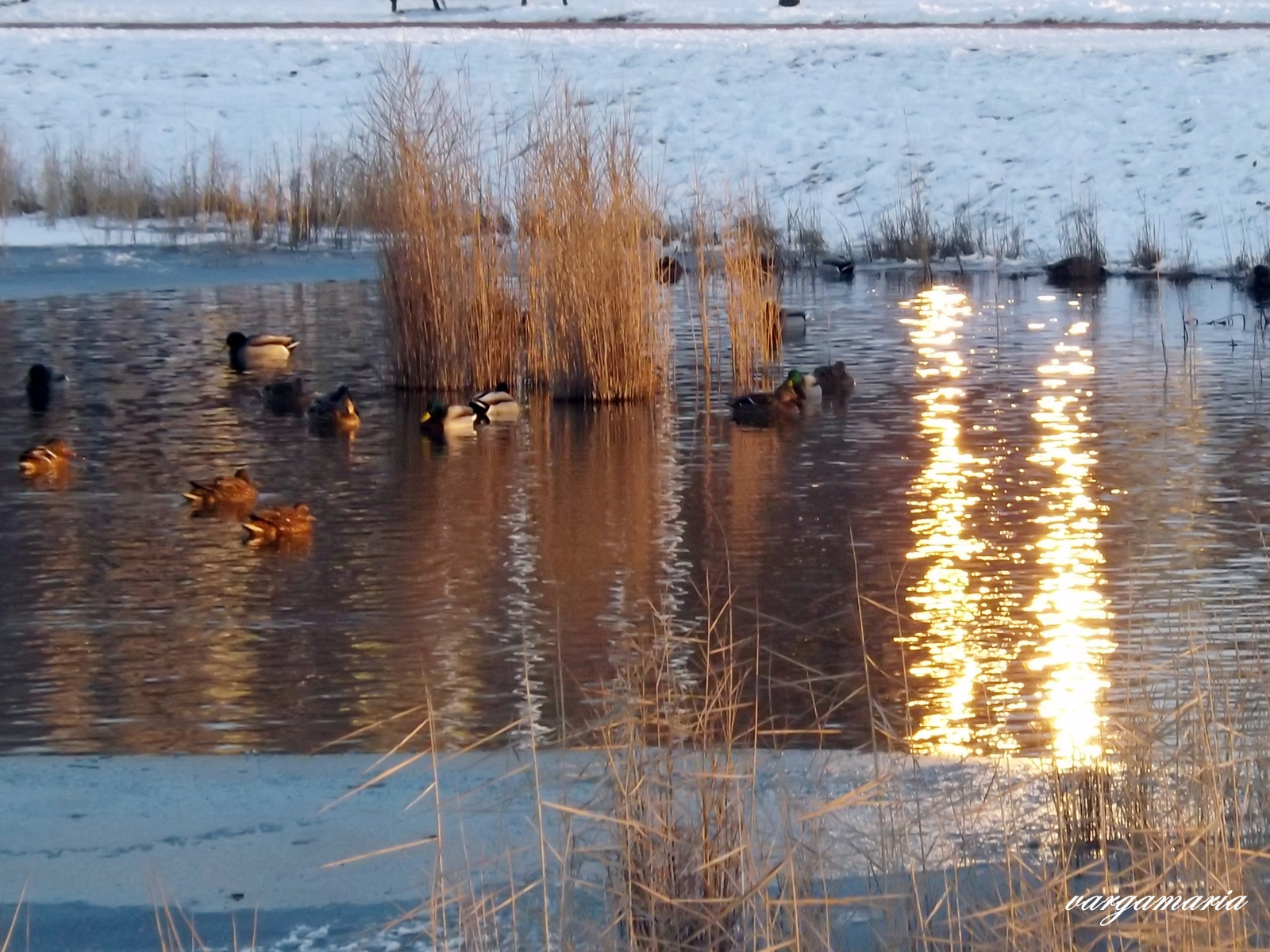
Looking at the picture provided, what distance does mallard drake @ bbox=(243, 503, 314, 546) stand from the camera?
8539 millimetres

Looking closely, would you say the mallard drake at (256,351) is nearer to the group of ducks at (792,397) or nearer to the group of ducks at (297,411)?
the group of ducks at (297,411)

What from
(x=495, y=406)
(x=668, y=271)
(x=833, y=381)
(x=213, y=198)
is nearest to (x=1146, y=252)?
(x=668, y=271)

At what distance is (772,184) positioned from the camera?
29.9 metres

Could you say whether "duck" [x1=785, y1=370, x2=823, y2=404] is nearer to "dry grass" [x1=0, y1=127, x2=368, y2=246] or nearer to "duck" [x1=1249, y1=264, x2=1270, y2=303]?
"duck" [x1=1249, y1=264, x2=1270, y2=303]

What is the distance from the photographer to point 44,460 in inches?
404

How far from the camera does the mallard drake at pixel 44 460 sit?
401 inches

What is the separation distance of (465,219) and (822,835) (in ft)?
30.1

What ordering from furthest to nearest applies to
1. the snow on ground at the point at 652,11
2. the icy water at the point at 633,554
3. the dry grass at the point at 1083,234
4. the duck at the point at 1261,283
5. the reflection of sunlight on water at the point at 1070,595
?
1. the snow on ground at the point at 652,11
2. the dry grass at the point at 1083,234
3. the duck at the point at 1261,283
4. the icy water at the point at 633,554
5. the reflection of sunlight on water at the point at 1070,595

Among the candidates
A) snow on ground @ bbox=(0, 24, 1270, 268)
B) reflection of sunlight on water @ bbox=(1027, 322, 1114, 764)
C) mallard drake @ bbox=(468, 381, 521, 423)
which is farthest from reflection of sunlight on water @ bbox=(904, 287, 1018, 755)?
snow on ground @ bbox=(0, 24, 1270, 268)

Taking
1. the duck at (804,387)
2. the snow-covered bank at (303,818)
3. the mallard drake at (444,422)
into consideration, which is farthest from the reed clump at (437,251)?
the snow-covered bank at (303,818)

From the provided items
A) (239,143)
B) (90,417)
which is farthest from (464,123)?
(239,143)

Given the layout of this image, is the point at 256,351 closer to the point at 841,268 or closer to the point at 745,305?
the point at 745,305

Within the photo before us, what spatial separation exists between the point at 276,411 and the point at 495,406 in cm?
163

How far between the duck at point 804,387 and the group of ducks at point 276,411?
5.90 ft
